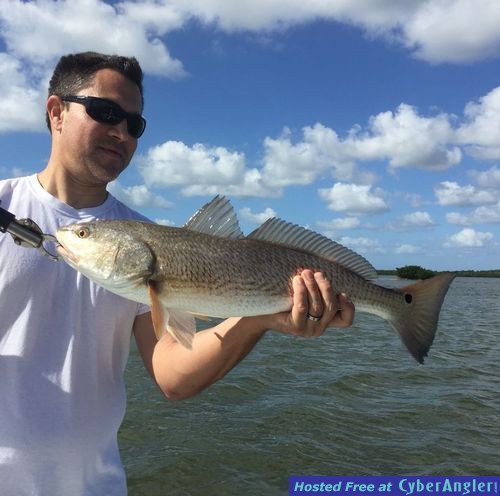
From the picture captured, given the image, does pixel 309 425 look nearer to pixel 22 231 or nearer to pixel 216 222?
pixel 216 222

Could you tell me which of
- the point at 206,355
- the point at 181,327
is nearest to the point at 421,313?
the point at 206,355

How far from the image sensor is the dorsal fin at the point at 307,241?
10.1 feet

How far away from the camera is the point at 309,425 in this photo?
8.09 m

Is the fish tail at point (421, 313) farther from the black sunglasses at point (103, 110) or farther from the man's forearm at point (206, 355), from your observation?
the black sunglasses at point (103, 110)

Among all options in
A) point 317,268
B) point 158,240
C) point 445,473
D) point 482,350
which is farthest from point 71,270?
point 482,350

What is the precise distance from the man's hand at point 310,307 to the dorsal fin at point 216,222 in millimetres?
479

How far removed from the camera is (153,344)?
3215 mm

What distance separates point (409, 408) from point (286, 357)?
4624 mm

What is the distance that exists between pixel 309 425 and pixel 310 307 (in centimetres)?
584

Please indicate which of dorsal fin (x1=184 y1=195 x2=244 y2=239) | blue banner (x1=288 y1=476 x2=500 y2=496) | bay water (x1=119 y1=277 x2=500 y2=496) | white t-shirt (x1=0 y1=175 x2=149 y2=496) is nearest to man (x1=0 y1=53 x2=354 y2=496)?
white t-shirt (x1=0 y1=175 x2=149 y2=496)

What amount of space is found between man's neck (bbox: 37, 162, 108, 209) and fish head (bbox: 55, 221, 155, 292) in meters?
0.33

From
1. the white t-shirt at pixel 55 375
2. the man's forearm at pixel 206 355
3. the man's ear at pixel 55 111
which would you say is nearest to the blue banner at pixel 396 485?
the man's forearm at pixel 206 355

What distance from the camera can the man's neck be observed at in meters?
3.06

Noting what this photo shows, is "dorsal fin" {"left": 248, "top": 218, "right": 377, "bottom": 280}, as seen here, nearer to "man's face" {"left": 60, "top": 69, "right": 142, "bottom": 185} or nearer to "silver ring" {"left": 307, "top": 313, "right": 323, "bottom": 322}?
"silver ring" {"left": 307, "top": 313, "right": 323, "bottom": 322}
